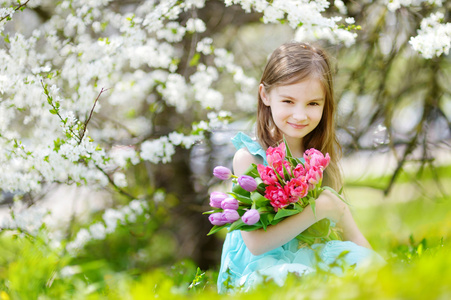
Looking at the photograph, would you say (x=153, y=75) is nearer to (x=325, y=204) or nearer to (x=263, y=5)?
→ (x=263, y=5)

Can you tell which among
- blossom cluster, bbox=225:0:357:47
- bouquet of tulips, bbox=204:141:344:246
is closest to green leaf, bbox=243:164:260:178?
bouquet of tulips, bbox=204:141:344:246

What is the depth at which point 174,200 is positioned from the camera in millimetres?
3805

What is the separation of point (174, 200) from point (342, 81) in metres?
1.52

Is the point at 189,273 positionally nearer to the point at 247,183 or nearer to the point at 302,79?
the point at 247,183

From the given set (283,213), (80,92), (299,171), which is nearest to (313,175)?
(299,171)

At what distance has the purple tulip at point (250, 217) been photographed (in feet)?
5.26

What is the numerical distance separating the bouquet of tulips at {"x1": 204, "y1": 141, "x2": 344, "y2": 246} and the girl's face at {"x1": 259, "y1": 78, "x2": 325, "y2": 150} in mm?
218

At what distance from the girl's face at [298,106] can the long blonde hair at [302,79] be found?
3 cm

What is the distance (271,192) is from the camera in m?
1.64

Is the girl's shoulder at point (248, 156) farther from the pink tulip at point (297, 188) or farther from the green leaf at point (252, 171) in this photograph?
the pink tulip at point (297, 188)

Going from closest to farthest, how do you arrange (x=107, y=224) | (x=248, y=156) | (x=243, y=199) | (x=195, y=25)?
(x=243, y=199)
(x=248, y=156)
(x=195, y=25)
(x=107, y=224)

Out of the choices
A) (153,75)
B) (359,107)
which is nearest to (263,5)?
(153,75)

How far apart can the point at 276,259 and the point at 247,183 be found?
0.41 metres

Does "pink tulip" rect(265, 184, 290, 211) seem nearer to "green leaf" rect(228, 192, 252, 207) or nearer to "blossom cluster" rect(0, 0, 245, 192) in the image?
"green leaf" rect(228, 192, 252, 207)
